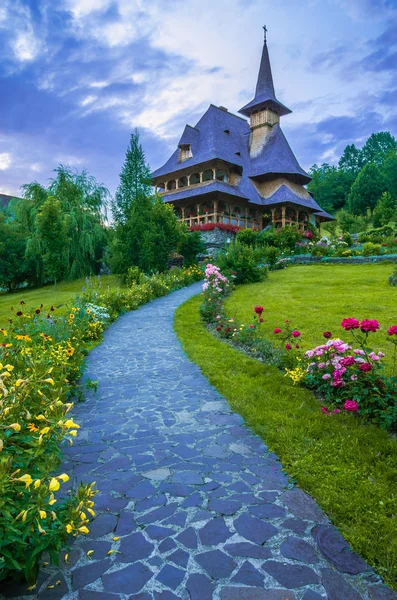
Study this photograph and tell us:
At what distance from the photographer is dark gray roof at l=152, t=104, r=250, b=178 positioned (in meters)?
28.8

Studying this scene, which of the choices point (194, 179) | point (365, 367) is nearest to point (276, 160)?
point (194, 179)

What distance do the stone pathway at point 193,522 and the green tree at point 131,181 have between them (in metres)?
16.9

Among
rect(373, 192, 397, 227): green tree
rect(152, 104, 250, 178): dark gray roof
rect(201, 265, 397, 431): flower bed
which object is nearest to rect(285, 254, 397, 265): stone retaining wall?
rect(152, 104, 250, 178): dark gray roof

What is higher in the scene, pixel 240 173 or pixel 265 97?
pixel 265 97

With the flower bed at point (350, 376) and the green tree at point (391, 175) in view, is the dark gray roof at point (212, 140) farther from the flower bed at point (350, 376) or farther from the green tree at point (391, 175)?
the flower bed at point (350, 376)

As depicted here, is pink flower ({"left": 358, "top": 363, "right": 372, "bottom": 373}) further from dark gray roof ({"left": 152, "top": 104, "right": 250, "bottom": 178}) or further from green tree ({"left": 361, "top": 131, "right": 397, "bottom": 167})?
green tree ({"left": 361, "top": 131, "right": 397, "bottom": 167})

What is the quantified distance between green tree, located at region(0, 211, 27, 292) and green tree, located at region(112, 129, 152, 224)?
31.1ft

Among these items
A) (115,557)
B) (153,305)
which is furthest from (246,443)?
(153,305)

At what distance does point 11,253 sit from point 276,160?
21640 mm

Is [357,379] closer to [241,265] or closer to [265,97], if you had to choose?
[241,265]

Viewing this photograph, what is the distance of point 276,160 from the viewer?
30266 mm

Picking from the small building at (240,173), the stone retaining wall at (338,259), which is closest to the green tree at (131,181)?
the small building at (240,173)

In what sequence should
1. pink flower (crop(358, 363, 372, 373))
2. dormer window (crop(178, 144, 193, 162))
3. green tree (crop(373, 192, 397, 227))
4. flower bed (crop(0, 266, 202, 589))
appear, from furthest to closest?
green tree (crop(373, 192, 397, 227)), dormer window (crop(178, 144, 193, 162)), pink flower (crop(358, 363, 372, 373)), flower bed (crop(0, 266, 202, 589))

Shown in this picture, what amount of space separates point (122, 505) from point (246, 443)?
1.49 m
